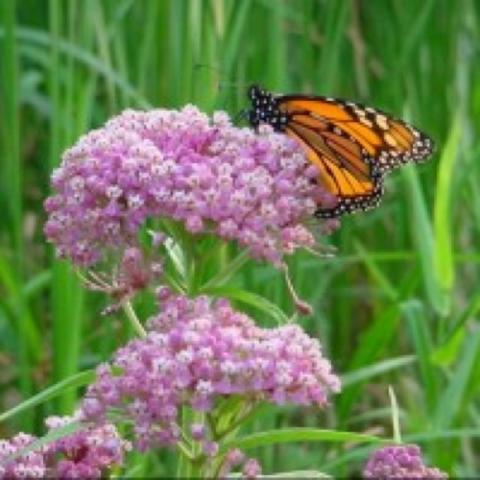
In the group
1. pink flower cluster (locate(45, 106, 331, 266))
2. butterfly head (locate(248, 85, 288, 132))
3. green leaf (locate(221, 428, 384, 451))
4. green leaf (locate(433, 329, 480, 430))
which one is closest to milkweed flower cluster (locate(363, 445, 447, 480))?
green leaf (locate(221, 428, 384, 451))

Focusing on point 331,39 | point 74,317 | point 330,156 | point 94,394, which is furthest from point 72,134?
point 94,394

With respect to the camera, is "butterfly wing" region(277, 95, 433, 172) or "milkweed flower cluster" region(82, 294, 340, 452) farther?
"butterfly wing" region(277, 95, 433, 172)

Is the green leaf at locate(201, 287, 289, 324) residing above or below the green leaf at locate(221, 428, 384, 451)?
above

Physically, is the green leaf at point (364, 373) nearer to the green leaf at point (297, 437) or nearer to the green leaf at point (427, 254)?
the green leaf at point (427, 254)

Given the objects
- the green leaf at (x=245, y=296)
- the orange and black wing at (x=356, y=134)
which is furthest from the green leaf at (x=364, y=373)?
the green leaf at (x=245, y=296)

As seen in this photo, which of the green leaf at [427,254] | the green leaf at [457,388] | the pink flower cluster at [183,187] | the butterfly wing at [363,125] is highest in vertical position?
the butterfly wing at [363,125]

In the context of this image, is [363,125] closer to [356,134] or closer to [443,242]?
[356,134]

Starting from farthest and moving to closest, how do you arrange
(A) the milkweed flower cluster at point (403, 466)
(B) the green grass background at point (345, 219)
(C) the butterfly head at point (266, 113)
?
(B) the green grass background at point (345, 219) → (C) the butterfly head at point (266, 113) → (A) the milkweed flower cluster at point (403, 466)

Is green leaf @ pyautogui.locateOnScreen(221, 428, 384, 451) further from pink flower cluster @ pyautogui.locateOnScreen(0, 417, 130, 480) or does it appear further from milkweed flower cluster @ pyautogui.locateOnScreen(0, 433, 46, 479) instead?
milkweed flower cluster @ pyautogui.locateOnScreen(0, 433, 46, 479)
